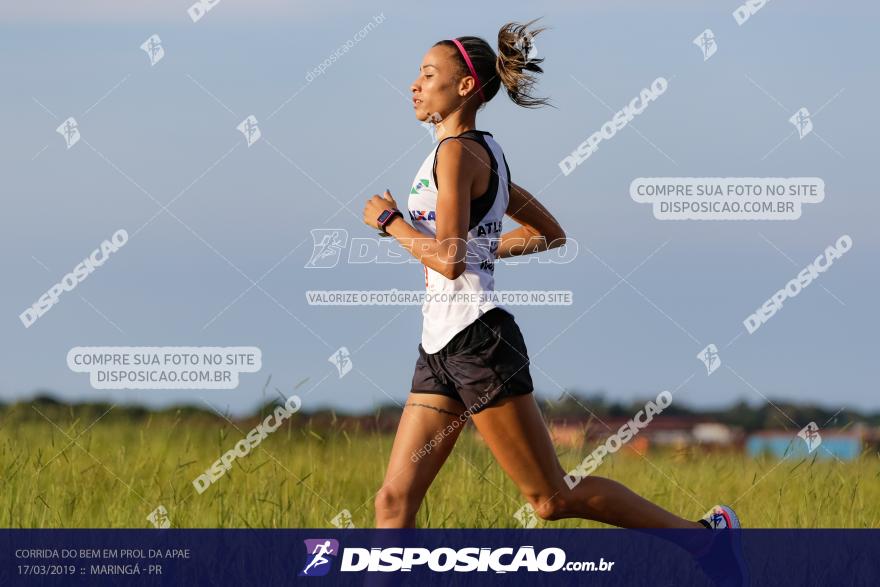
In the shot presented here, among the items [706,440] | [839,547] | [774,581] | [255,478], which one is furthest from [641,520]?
[706,440]

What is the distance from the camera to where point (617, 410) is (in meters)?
7.45

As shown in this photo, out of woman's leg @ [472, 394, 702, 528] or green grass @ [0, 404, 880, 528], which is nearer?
woman's leg @ [472, 394, 702, 528]

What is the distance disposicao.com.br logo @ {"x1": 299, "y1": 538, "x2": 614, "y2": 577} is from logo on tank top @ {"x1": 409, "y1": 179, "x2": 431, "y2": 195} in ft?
4.60

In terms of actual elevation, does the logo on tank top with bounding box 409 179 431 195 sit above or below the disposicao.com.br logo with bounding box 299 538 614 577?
above

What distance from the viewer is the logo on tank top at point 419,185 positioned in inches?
184

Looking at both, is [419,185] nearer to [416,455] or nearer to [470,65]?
[470,65]

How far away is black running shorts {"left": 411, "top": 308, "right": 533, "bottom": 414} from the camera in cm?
462

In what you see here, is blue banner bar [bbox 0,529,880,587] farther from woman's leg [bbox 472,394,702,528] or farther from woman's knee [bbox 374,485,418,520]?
woman's leg [bbox 472,394,702,528]

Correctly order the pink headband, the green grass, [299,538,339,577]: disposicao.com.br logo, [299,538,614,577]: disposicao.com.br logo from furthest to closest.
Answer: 1. the green grass
2. [299,538,339,577]: disposicao.com.br logo
3. [299,538,614,577]: disposicao.com.br logo
4. the pink headband

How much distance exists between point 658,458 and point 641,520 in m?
2.60

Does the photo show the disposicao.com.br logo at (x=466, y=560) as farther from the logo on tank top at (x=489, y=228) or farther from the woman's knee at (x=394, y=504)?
the logo on tank top at (x=489, y=228)

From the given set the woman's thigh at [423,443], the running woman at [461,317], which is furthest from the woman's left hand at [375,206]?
the woman's thigh at [423,443]

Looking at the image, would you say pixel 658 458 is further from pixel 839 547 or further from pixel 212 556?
pixel 212 556

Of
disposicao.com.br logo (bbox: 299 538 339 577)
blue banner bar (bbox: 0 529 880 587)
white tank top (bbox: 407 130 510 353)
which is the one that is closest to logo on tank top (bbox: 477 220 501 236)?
white tank top (bbox: 407 130 510 353)
